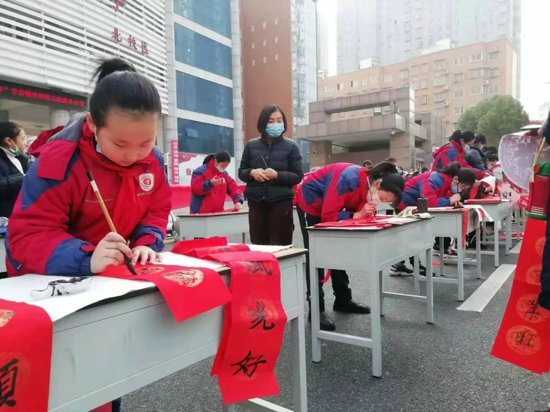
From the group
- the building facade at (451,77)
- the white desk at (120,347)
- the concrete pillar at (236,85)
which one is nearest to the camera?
the white desk at (120,347)

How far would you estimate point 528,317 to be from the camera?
187 centimetres

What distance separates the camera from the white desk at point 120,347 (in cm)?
90

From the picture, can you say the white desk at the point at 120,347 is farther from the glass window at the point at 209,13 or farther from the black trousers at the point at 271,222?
the glass window at the point at 209,13

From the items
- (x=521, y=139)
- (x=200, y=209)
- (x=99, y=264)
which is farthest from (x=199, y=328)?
(x=200, y=209)

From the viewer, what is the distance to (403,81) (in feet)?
178

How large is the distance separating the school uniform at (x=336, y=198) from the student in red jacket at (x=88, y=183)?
1.71 metres

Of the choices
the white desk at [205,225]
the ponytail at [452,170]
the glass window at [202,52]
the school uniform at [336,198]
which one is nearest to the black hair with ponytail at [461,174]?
the ponytail at [452,170]

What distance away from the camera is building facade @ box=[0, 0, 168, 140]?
9.91 meters

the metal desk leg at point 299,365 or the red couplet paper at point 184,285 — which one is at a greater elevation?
the red couplet paper at point 184,285

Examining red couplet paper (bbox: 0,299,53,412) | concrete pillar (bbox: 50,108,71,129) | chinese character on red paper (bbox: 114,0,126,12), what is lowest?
red couplet paper (bbox: 0,299,53,412)

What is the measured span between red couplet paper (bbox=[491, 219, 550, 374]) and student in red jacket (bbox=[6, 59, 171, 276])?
5.01 ft

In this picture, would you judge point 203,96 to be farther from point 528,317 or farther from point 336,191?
point 528,317

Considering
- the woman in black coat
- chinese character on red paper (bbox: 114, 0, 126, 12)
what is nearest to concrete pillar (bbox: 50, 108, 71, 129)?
chinese character on red paper (bbox: 114, 0, 126, 12)

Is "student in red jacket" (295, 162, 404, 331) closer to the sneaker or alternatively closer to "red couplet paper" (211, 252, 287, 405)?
"red couplet paper" (211, 252, 287, 405)
